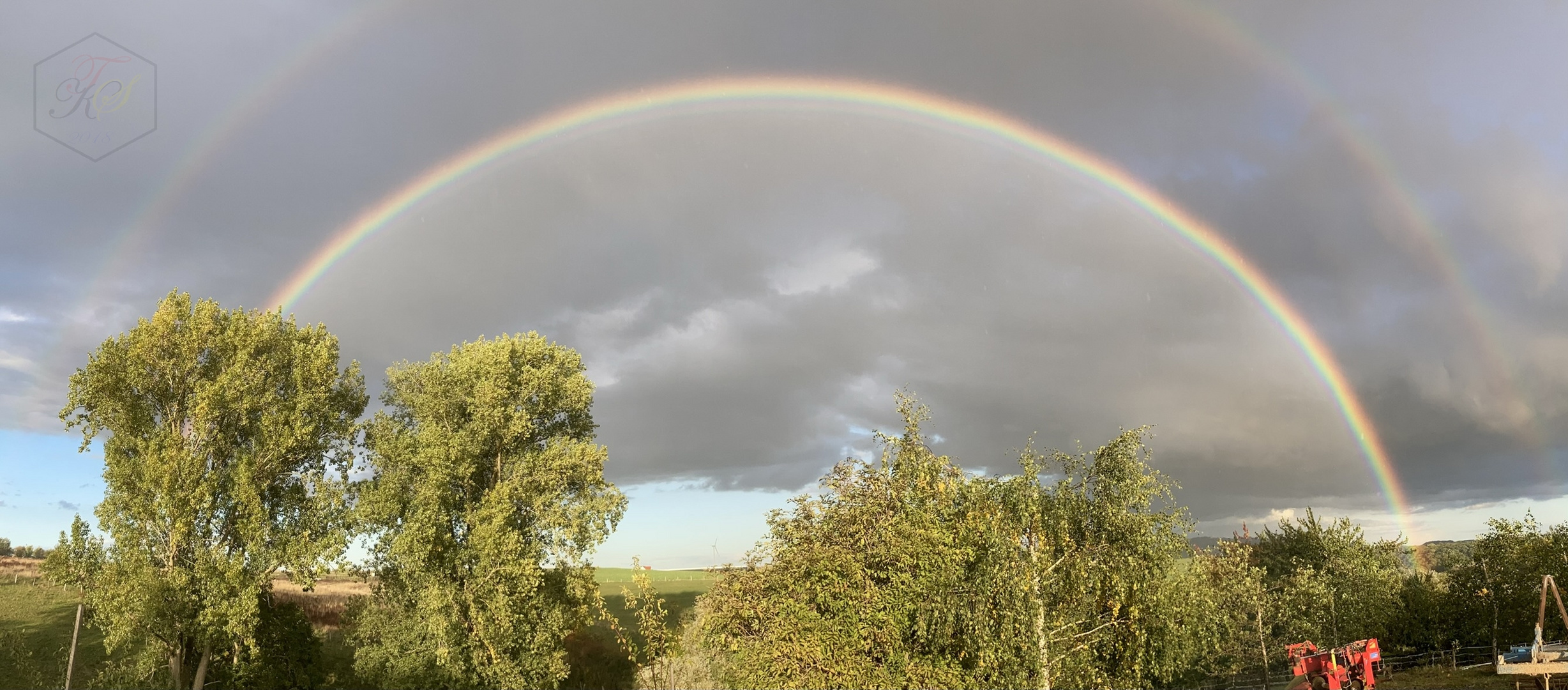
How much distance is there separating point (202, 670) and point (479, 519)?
11116 mm

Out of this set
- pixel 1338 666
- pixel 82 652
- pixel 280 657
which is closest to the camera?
pixel 1338 666

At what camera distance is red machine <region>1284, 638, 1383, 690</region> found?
78.9 feet

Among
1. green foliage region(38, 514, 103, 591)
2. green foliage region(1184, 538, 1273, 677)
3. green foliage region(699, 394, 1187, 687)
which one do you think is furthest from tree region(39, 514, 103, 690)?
green foliage region(1184, 538, 1273, 677)

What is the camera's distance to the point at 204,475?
→ 30062 millimetres

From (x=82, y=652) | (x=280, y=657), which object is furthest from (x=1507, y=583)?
(x=82, y=652)

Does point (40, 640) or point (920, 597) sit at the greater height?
point (920, 597)

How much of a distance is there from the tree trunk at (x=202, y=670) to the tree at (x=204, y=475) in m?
0.07

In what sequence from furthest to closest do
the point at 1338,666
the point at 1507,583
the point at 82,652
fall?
1. the point at 1507,583
2. the point at 82,652
3. the point at 1338,666

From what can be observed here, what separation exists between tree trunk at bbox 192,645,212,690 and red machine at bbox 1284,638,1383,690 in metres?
38.1

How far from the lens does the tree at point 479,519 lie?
106ft

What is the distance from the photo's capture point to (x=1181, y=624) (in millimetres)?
25453

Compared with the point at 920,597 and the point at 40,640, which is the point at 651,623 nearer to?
the point at 920,597

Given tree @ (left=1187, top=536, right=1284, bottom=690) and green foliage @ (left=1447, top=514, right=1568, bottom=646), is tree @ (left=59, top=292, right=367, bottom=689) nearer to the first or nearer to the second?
tree @ (left=1187, top=536, right=1284, bottom=690)

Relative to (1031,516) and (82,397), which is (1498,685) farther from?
(82,397)
